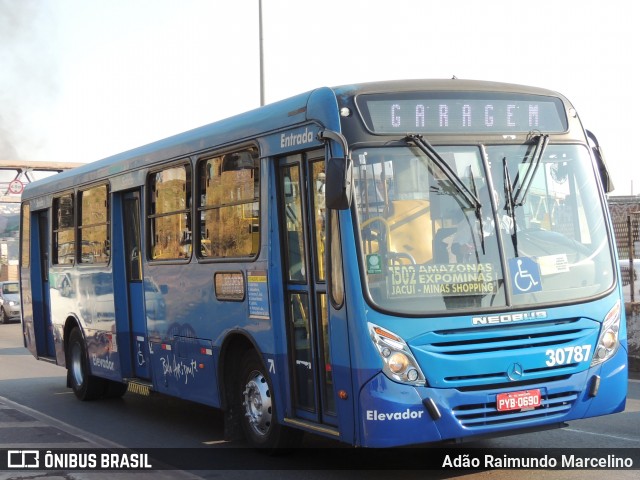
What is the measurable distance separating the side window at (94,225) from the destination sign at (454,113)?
5.87 m

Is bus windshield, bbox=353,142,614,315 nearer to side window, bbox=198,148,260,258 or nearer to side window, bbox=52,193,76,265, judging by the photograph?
side window, bbox=198,148,260,258

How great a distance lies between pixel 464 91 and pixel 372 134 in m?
0.91

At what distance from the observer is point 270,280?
8.62 meters

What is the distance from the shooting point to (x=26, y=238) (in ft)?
51.8

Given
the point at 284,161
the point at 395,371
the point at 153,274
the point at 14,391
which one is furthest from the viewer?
the point at 14,391

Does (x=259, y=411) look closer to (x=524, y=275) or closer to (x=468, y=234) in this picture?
(x=468, y=234)

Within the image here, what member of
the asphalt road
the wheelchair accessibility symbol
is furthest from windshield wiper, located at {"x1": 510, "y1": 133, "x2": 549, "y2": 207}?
the asphalt road

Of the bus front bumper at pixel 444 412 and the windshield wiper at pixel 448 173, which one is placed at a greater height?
the windshield wiper at pixel 448 173

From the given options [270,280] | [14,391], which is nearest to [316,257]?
[270,280]

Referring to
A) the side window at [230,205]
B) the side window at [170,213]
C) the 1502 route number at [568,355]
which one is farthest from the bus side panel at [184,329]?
the 1502 route number at [568,355]

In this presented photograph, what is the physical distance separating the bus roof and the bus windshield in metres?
0.55

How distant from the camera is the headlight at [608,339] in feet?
25.2

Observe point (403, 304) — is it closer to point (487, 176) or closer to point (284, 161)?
point (487, 176)

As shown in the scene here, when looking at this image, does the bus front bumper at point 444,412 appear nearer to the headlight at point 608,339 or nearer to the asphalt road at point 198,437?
the headlight at point 608,339
